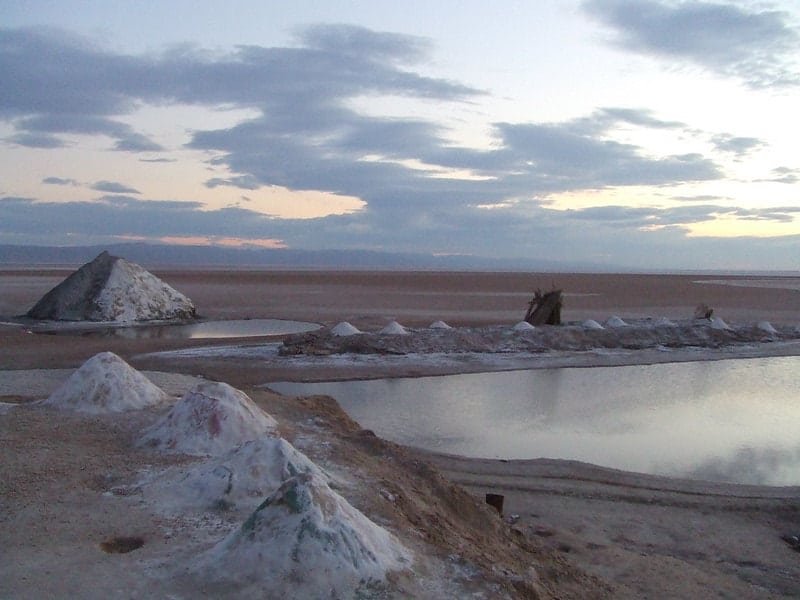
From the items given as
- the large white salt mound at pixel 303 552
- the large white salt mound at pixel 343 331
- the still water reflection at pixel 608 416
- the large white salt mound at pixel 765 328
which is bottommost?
the still water reflection at pixel 608 416

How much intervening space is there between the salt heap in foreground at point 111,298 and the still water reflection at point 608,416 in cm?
1361

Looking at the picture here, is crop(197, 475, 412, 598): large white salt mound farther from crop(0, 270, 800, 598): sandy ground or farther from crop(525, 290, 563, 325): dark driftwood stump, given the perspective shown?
crop(525, 290, 563, 325): dark driftwood stump

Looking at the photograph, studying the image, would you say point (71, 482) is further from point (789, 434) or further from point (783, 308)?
point (783, 308)

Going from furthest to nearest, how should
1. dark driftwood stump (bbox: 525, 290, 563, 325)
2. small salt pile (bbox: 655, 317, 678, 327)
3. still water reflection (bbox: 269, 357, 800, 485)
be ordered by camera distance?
1. dark driftwood stump (bbox: 525, 290, 563, 325)
2. small salt pile (bbox: 655, 317, 678, 327)
3. still water reflection (bbox: 269, 357, 800, 485)

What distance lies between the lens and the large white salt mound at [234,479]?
18.6 feet

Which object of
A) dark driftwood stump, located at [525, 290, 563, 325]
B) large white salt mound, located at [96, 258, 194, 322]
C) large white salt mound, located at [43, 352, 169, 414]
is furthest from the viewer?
large white salt mound, located at [96, 258, 194, 322]

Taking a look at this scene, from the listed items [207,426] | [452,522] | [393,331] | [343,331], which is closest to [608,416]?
[452,522]

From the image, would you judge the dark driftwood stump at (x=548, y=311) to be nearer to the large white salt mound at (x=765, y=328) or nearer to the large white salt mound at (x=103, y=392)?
the large white salt mound at (x=765, y=328)

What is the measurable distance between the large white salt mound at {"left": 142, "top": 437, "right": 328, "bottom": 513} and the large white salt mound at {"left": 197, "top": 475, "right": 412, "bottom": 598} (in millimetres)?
893

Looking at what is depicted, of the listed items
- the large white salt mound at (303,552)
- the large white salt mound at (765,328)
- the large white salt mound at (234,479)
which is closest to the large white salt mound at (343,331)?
the large white salt mound at (234,479)

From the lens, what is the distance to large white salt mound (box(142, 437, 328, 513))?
566 centimetres

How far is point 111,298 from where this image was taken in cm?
2567

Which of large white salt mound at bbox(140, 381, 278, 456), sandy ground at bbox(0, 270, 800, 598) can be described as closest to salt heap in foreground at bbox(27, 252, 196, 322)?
sandy ground at bbox(0, 270, 800, 598)

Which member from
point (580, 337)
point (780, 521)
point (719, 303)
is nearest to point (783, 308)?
point (719, 303)
